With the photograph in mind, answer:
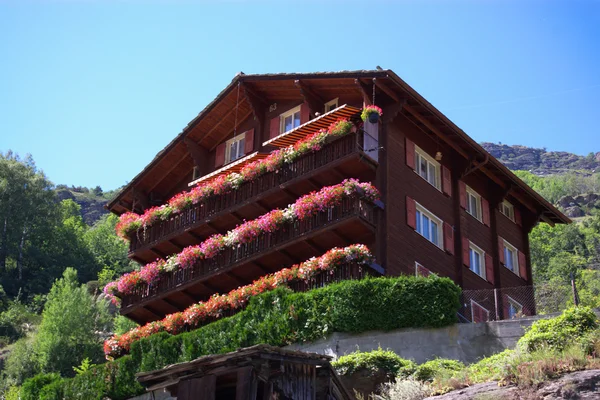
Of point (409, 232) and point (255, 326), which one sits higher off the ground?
point (409, 232)

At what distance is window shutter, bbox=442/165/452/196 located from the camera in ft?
116

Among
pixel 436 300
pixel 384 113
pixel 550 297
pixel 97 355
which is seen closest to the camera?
pixel 436 300

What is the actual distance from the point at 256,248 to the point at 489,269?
9858 mm

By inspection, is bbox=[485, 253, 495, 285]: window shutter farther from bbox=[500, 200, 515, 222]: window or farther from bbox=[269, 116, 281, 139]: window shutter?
bbox=[269, 116, 281, 139]: window shutter

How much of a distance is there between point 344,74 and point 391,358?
12232mm

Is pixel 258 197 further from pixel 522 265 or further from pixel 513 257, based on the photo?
pixel 522 265

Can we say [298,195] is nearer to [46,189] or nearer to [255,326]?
[255,326]

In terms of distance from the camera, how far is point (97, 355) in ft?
178

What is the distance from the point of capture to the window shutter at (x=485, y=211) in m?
37.8

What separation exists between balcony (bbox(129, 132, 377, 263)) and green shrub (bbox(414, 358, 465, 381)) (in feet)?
30.8

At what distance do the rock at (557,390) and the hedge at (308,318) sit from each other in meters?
6.95

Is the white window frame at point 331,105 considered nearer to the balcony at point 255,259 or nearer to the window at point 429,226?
the window at point 429,226

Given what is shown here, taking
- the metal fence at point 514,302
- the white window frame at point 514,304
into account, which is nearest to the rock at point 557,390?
the metal fence at point 514,302

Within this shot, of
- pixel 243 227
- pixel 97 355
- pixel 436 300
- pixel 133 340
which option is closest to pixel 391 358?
pixel 436 300
